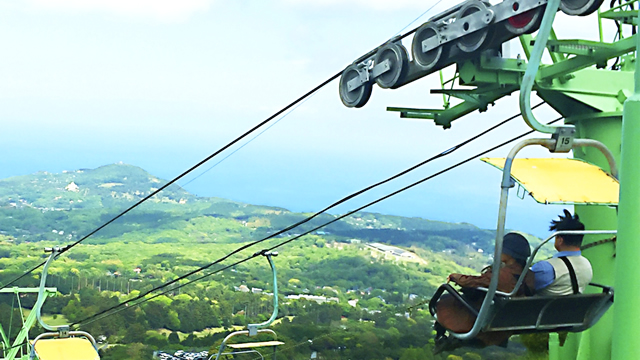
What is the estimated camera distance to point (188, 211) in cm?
18275

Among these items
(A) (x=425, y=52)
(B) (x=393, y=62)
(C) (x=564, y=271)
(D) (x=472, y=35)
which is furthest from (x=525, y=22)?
(C) (x=564, y=271)

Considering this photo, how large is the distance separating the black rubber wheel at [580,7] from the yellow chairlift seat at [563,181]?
62.8 inches

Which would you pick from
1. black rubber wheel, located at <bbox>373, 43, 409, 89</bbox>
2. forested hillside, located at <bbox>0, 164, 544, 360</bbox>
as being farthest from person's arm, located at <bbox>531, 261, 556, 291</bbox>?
forested hillside, located at <bbox>0, 164, 544, 360</bbox>

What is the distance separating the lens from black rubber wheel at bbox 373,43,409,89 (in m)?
8.02

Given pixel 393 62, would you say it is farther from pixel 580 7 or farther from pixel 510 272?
pixel 510 272

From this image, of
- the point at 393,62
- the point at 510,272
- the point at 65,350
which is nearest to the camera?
the point at 510,272

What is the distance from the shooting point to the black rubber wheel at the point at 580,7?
6402 mm

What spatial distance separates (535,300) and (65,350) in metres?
9.31

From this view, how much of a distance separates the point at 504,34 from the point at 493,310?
108 inches

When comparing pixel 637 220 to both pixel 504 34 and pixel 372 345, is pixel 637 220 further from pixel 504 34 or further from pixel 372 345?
pixel 372 345

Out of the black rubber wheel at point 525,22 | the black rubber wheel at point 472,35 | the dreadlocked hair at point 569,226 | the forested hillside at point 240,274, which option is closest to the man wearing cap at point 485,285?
the dreadlocked hair at point 569,226

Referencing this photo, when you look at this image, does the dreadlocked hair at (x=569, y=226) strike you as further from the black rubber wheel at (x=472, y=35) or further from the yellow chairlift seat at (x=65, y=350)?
the yellow chairlift seat at (x=65, y=350)

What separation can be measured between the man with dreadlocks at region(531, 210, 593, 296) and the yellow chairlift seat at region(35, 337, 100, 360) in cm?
853

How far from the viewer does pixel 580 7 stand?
6516mm
